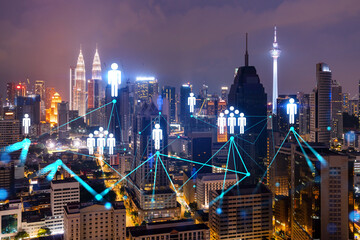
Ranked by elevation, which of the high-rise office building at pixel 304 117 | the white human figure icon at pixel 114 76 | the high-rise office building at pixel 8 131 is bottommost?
the high-rise office building at pixel 8 131

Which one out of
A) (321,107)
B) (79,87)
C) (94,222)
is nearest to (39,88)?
(79,87)

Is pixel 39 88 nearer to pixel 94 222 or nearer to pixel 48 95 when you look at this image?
pixel 48 95

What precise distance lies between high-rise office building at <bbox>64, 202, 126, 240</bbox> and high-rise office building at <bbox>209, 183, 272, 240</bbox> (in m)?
3.30

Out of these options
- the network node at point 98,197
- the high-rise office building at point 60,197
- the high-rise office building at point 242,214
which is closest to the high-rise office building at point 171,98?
the network node at point 98,197

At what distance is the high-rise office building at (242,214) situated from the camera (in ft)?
39.5

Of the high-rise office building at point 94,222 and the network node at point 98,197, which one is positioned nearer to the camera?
the high-rise office building at point 94,222

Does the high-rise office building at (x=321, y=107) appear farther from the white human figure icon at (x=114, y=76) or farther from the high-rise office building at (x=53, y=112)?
the high-rise office building at (x=53, y=112)

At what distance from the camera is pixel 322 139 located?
21359mm

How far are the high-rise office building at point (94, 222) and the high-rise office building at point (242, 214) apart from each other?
3300mm

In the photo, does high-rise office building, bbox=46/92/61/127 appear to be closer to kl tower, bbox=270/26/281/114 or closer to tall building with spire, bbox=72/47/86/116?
tall building with spire, bbox=72/47/86/116

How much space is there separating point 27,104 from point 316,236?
2717 cm

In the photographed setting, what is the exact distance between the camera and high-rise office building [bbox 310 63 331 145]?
67.1 ft

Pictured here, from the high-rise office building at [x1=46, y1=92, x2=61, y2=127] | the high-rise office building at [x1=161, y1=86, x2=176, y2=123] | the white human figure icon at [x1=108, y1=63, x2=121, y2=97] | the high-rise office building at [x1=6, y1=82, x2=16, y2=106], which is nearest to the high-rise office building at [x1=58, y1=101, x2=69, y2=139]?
the high-rise office building at [x1=46, y1=92, x2=61, y2=127]

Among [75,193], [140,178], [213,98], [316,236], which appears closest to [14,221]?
[75,193]
